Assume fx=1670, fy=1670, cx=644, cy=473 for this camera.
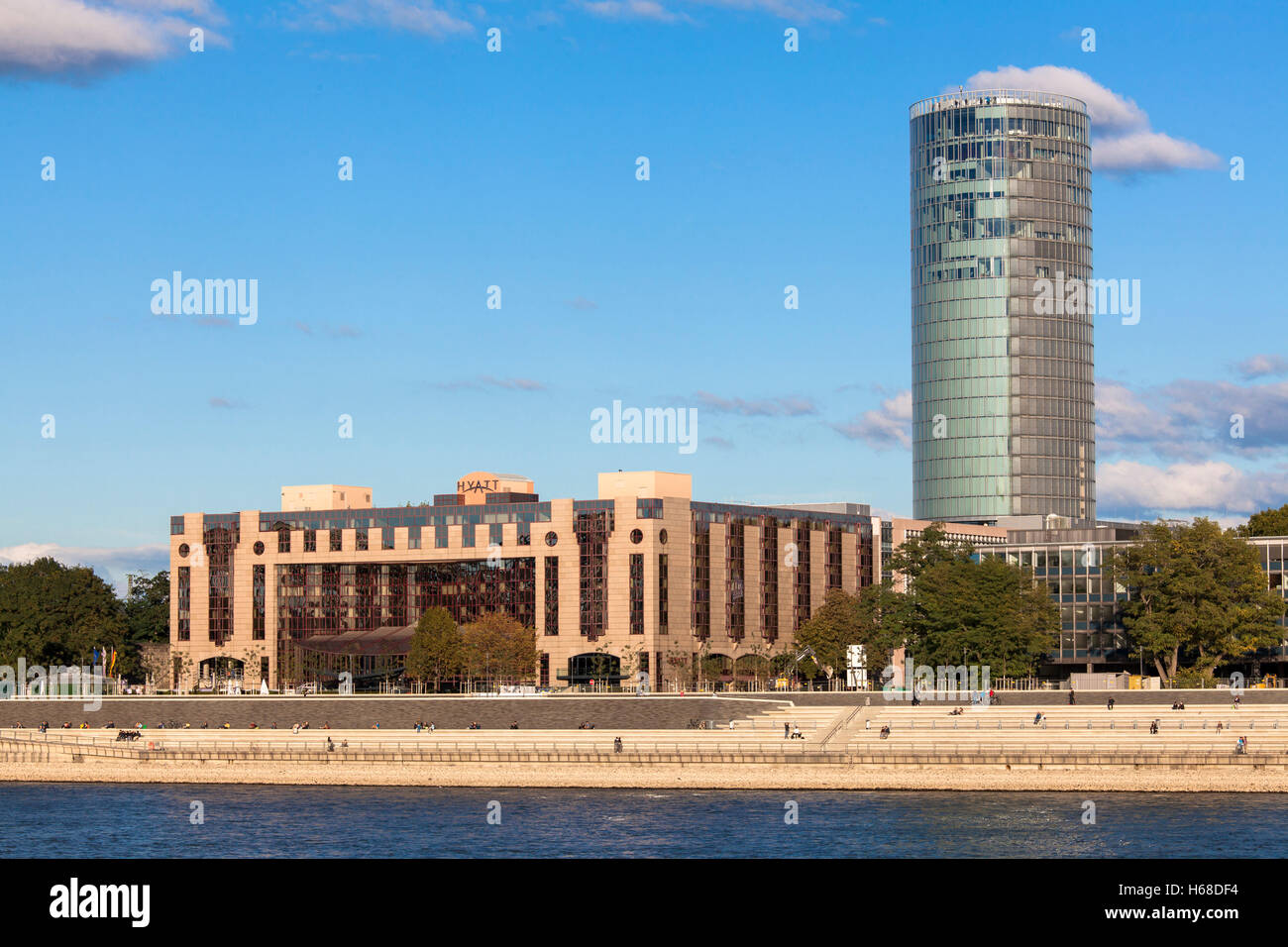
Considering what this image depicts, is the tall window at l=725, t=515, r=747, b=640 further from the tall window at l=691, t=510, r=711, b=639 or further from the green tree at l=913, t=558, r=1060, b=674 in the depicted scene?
the green tree at l=913, t=558, r=1060, b=674

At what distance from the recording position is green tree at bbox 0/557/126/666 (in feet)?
606

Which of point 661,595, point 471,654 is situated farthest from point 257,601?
point 661,595

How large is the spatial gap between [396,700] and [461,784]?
2483cm

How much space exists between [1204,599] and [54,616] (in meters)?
124

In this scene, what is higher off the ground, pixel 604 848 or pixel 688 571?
pixel 688 571

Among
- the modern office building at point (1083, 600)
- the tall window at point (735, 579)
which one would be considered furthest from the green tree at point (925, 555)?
the tall window at point (735, 579)

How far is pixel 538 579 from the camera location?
602ft

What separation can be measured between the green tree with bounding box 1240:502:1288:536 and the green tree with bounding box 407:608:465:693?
273ft

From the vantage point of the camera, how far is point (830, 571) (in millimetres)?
198875

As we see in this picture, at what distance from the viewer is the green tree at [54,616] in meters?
185

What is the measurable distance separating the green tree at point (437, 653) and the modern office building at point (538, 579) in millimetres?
9801
